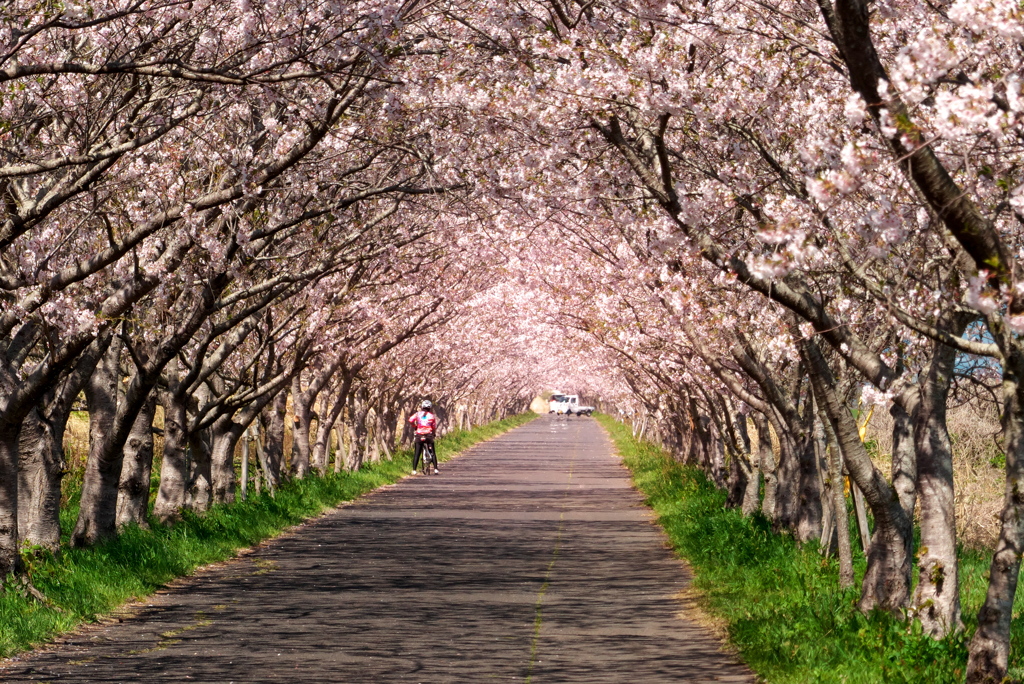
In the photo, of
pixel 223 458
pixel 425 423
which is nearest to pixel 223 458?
pixel 223 458

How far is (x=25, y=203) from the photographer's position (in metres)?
13.0

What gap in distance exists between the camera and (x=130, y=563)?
15172 mm

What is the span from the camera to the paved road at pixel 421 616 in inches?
404

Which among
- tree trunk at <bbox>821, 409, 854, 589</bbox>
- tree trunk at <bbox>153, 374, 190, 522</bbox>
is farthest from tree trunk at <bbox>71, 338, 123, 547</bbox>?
tree trunk at <bbox>821, 409, 854, 589</bbox>

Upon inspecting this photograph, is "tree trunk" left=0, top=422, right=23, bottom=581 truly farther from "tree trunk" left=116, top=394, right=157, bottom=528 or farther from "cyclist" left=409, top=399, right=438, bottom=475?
"cyclist" left=409, top=399, right=438, bottom=475

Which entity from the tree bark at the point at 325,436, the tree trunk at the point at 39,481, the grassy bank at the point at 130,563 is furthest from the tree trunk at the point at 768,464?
the tree bark at the point at 325,436

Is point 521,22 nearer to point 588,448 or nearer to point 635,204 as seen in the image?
point 635,204

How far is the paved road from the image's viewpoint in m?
10.2

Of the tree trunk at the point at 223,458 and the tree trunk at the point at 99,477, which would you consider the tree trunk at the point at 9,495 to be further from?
the tree trunk at the point at 223,458

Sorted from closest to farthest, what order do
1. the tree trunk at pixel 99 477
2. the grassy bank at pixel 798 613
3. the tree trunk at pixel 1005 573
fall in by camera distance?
the tree trunk at pixel 1005 573
the grassy bank at pixel 798 613
the tree trunk at pixel 99 477

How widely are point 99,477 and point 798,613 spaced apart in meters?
8.53

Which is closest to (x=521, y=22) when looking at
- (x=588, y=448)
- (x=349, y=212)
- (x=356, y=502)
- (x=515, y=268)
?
(x=349, y=212)

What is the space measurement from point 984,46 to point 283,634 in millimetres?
7290

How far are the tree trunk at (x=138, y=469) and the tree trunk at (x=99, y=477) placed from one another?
1092 mm
